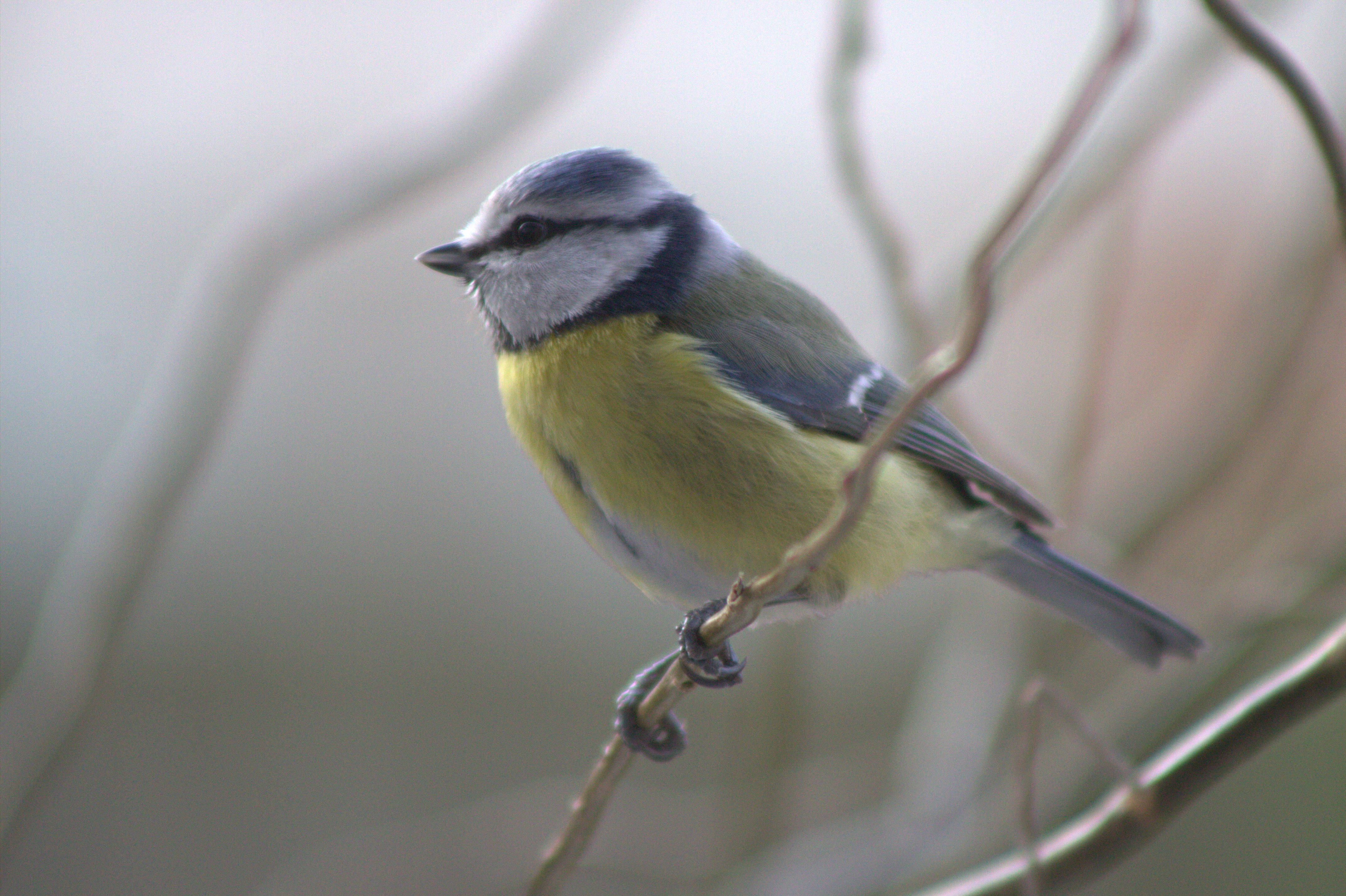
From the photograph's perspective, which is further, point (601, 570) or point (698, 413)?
point (601, 570)

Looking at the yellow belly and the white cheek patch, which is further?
the white cheek patch

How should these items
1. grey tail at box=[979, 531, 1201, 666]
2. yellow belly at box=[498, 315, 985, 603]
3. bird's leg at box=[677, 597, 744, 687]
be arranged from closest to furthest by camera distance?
bird's leg at box=[677, 597, 744, 687] → yellow belly at box=[498, 315, 985, 603] → grey tail at box=[979, 531, 1201, 666]

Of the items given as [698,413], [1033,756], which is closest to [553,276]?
[698,413]

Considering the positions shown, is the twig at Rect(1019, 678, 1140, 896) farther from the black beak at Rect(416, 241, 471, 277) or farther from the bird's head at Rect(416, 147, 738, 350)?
the black beak at Rect(416, 241, 471, 277)

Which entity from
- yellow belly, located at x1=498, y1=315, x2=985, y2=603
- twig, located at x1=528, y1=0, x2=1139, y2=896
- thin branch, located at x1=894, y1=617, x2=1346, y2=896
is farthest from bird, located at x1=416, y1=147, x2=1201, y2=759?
thin branch, located at x1=894, y1=617, x2=1346, y2=896

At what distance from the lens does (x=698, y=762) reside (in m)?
2.26

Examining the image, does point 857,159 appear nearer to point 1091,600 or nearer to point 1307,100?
point 1307,100

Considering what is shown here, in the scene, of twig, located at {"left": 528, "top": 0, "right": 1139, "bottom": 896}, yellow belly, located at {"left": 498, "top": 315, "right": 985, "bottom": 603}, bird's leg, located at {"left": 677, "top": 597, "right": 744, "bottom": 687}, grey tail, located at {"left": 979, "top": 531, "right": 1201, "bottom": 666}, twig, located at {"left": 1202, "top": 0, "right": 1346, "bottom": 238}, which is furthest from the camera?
grey tail, located at {"left": 979, "top": 531, "right": 1201, "bottom": 666}

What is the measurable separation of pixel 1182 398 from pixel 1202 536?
208mm

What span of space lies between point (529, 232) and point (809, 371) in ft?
1.03

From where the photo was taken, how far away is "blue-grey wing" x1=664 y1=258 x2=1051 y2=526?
1.07 metres

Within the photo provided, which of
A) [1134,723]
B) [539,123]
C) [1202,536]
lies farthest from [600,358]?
[1134,723]

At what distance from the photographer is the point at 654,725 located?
865mm

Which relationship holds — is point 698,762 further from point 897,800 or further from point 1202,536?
point 1202,536
